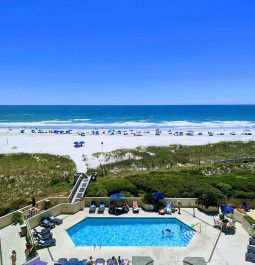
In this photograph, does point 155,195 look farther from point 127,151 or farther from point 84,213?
point 127,151

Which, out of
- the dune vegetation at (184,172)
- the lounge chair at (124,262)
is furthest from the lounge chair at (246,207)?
the lounge chair at (124,262)

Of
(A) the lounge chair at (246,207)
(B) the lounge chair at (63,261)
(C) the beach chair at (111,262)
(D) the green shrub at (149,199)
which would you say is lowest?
(C) the beach chair at (111,262)

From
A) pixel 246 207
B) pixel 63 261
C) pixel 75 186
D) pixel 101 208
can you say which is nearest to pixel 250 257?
pixel 246 207

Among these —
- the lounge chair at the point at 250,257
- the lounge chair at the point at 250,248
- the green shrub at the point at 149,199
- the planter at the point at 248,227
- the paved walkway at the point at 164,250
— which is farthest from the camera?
the green shrub at the point at 149,199

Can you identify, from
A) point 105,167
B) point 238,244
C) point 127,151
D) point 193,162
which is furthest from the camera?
point 127,151

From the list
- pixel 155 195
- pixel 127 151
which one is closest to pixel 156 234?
pixel 155 195

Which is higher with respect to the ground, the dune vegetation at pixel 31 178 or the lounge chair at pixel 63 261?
the dune vegetation at pixel 31 178

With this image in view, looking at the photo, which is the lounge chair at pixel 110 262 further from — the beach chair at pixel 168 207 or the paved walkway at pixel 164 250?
the beach chair at pixel 168 207
